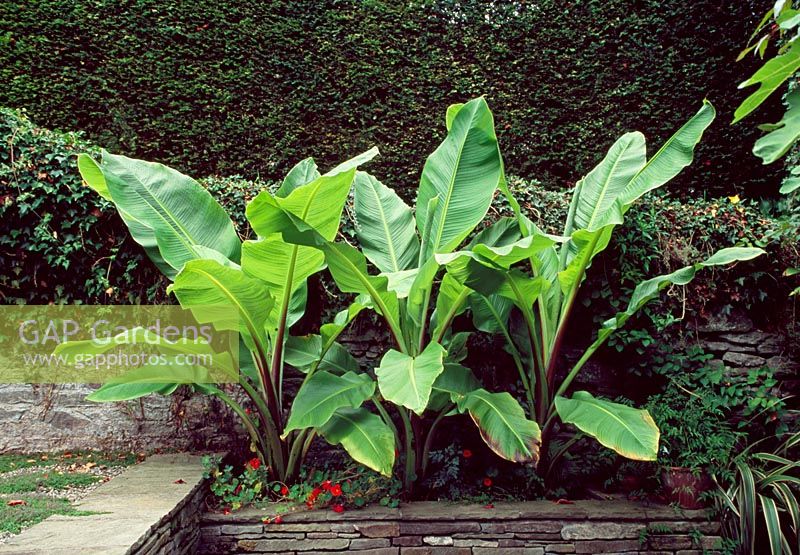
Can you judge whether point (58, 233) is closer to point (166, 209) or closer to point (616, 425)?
point (166, 209)

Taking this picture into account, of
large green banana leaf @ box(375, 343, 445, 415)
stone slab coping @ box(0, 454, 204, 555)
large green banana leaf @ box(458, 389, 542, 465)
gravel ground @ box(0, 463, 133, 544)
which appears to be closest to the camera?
stone slab coping @ box(0, 454, 204, 555)

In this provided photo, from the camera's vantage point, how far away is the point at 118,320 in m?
3.34

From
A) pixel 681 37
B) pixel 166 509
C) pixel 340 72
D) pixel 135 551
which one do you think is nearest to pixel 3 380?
pixel 166 509

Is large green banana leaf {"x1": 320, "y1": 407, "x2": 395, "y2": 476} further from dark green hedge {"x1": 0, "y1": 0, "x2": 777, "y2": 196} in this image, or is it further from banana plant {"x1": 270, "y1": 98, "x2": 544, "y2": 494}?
dark green hedge {"x1": 0, "y1": 0, "x2": 777, "y2": 196}

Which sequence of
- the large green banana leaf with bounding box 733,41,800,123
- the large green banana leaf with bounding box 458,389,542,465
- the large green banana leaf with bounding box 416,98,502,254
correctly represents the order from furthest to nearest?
the large green banana leaf with bounding box 416,98,502,254
the large green banana leaf with bounding box 458,389,542,465
the large green banana leaf with bounding box 733,41,800,123

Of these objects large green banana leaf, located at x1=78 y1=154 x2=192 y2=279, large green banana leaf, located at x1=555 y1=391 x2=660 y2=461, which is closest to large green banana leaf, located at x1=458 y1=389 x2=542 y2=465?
large green banana leaf, located at x1=555 y1=391 x2=660 y2=461

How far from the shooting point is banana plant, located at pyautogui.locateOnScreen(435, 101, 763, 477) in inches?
93.6

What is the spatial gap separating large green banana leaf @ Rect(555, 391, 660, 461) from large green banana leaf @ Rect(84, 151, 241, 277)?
1.86 m

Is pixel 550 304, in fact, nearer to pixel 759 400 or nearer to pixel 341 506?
pixel 759 400

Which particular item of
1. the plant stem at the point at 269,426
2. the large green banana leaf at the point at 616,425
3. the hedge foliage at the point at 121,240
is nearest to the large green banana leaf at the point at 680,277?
the large green banana leaf at the point at 616,425

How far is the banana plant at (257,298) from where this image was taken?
2318 millimetres

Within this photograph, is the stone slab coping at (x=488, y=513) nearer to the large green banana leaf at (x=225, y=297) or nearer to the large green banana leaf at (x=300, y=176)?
the large green banana leaf at (x=225, y=297)

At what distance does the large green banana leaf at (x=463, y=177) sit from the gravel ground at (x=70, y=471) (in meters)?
2.02

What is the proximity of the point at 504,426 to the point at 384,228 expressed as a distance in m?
1.21
